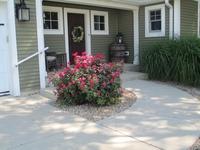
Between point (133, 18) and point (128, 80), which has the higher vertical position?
point (133, 18)

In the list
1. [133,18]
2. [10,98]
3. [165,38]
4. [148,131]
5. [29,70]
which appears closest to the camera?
[148,131]

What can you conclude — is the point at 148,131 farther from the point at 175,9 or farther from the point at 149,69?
the point at 175,9

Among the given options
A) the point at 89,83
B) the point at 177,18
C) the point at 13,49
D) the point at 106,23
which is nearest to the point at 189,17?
the point at 177,18

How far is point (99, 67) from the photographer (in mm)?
5508

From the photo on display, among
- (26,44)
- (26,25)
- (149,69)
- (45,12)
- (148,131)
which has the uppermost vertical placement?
(45,12)

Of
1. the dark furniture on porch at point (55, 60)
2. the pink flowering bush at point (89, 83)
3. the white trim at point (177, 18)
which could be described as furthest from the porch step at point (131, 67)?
the pink flowering bush at point (89, 83)

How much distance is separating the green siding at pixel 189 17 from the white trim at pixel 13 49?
18.4ft

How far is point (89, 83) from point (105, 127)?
1222 mm

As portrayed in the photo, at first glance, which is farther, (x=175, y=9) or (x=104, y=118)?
(x=175, y=9)

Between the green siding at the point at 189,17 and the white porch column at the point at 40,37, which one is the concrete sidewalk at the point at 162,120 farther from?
the green siding at the point at 189,17

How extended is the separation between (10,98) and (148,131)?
3703mm

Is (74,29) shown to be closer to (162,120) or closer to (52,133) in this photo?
(162,120)

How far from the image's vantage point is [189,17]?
30.2 ft

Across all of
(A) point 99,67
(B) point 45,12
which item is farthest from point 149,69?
(B) point 45,12
